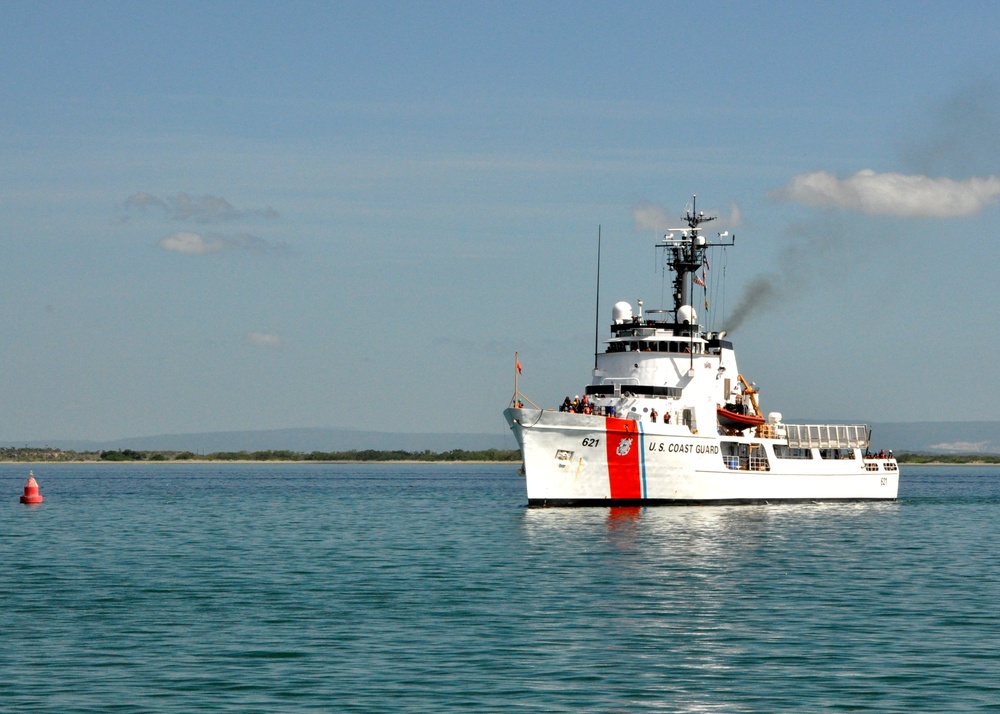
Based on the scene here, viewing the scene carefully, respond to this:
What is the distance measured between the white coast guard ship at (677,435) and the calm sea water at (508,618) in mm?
4270

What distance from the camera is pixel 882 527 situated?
61.0m

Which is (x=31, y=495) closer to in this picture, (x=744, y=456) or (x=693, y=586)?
(x=744, y=456)

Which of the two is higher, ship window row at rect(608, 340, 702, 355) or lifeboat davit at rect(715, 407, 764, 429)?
ship window row at rect(608, 340, 702, 355)

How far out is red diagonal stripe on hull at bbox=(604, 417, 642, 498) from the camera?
62.2 meters

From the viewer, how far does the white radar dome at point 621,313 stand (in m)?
70.8

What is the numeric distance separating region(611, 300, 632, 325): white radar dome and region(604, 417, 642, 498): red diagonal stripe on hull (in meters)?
9.67

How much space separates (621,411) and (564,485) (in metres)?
5.62

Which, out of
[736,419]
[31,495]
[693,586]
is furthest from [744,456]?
[31,495]

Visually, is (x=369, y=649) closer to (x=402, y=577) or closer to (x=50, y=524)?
(x=402, y=577)

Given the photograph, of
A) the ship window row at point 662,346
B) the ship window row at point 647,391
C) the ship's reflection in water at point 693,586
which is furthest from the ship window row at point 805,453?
the ship's reflection in water at point 693,586

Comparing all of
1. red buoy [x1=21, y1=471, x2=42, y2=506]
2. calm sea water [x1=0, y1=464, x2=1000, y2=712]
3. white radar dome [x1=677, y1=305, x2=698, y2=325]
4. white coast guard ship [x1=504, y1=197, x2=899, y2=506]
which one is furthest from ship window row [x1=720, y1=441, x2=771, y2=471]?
red buoy [x1=21, y1=471, x2=42, y2=506]

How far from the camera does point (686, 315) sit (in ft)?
237

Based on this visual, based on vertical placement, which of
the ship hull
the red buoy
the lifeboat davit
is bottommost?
the red buoy

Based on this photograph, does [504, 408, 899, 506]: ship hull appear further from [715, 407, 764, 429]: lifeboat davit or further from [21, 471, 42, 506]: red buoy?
[21, 471, 42, 506]: red buoy
